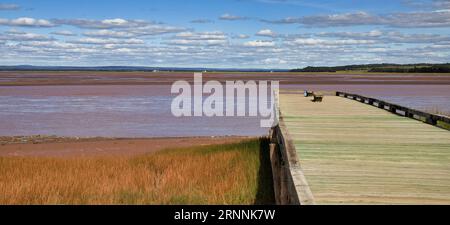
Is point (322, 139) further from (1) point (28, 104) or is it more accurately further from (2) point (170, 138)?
(1) point (28, 104)

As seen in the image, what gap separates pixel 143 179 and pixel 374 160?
238 inches

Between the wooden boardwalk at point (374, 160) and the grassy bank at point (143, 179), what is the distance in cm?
162

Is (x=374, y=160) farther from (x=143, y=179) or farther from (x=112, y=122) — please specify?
(x=112, y=122)

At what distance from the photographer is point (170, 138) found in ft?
74.3

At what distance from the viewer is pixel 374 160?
9055 mm

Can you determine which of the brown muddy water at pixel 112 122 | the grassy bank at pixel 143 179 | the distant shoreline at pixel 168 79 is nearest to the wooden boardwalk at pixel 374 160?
the grassy bank at pixel 143 179

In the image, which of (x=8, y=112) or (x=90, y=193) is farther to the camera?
(x=8, y=112)

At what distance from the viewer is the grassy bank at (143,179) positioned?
1127 centimetres

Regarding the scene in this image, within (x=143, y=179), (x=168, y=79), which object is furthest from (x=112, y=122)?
(x=168, y=79)

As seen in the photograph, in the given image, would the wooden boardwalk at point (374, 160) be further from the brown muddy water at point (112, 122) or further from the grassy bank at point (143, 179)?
the brown muddy water at point (112, 122)

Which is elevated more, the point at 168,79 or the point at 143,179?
the point at 143,179

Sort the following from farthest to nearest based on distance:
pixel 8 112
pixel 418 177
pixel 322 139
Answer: pixel 8 112 → pixel 322 139 → pixel 418 177
